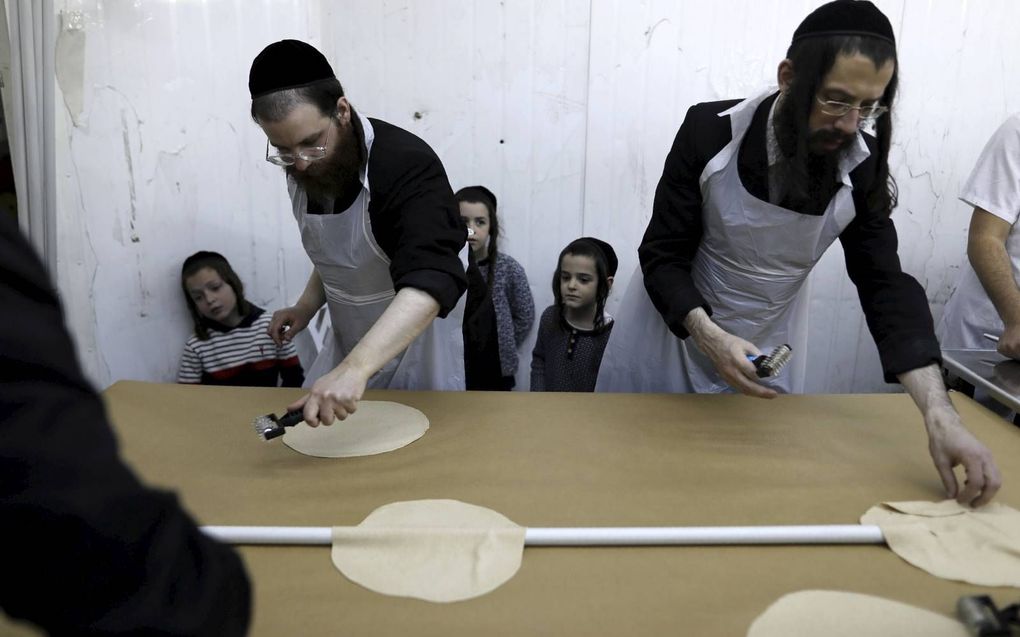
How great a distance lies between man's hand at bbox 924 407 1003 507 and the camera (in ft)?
3.58

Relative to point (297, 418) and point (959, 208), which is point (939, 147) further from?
point (297, 418)

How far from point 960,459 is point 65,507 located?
1279 mm

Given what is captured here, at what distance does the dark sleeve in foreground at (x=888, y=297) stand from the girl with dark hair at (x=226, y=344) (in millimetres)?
1944

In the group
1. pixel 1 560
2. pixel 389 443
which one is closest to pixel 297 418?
pixel 389 443

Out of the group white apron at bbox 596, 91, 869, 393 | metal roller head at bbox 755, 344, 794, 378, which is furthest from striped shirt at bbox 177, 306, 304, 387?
metal roller head at bbox 755, 344, 794, 378

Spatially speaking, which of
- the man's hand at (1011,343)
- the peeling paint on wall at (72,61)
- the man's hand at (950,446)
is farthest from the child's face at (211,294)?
the man's hand at (1011,343)

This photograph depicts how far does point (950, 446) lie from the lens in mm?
1157

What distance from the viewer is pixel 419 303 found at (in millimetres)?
1324

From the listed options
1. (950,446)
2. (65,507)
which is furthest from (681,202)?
(65,507)

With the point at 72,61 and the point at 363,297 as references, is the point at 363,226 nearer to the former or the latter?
the point at 363,297

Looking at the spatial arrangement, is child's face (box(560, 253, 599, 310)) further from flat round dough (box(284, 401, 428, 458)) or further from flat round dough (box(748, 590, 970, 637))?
flat round dough (box(748, 590, 970, 637))

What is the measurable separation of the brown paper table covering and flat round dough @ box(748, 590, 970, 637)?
0.08 feet

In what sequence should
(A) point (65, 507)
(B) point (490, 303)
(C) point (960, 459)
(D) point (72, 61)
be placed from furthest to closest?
(D) point (72, 61) → (B) point (490, 303) → (C) point (960, 459) → (A) point (65, 507)

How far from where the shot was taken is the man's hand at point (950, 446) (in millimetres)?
1093
